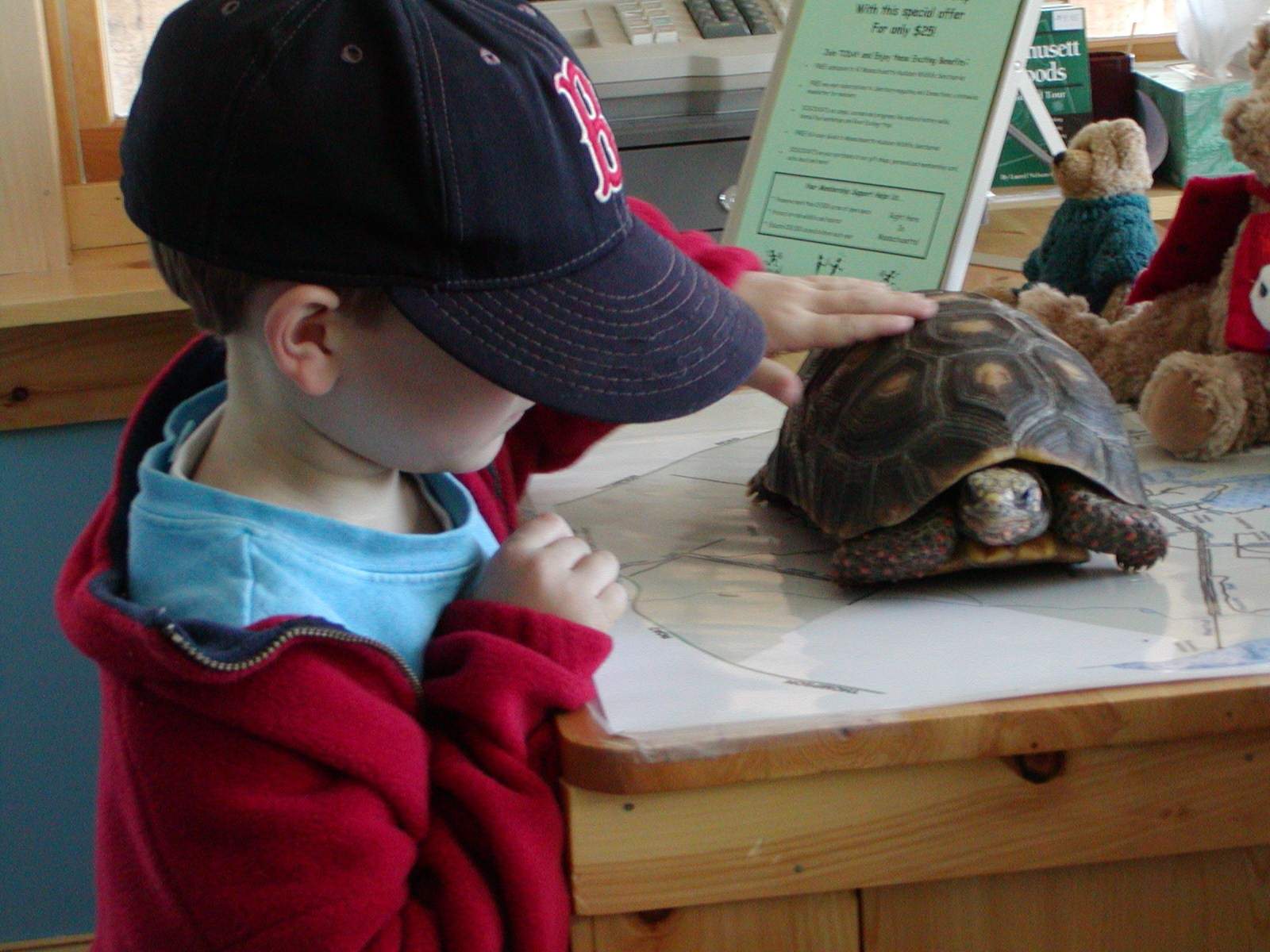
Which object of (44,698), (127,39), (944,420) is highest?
(127,39)

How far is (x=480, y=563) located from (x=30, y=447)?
0.83 m

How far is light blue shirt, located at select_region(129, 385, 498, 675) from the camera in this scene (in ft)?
1.94

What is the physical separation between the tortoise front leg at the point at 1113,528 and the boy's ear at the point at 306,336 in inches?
16.5

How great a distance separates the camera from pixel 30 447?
1324 mm

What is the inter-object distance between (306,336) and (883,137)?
0.70 metres

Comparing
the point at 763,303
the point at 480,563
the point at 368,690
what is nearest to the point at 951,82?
the point at 763,303

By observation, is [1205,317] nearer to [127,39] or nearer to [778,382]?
[778,382]

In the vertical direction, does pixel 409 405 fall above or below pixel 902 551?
above

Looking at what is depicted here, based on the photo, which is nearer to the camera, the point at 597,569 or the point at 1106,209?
the point at 597,569

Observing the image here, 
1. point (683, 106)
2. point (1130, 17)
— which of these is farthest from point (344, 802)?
point (1130, 17)

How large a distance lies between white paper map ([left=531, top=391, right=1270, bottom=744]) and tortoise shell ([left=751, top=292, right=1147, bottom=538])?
5 cm

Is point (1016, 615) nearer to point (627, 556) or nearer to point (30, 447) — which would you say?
point (627, 556)

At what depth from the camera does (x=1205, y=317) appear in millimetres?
1016

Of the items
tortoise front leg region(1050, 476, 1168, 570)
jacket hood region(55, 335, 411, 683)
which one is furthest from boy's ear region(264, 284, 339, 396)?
tortoise front leg region(1050, 476, 1168, 570)
